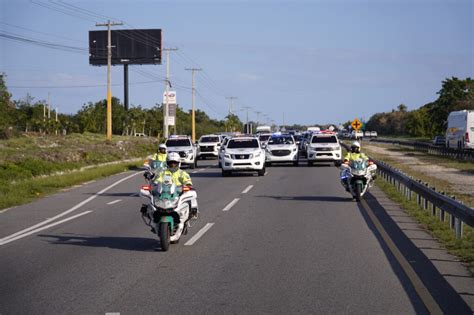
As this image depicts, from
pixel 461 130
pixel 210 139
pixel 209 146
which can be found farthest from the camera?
pixel 461 130

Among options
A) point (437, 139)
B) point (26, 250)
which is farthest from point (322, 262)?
point (437, 139)

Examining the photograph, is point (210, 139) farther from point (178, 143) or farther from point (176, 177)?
point (176, 177)

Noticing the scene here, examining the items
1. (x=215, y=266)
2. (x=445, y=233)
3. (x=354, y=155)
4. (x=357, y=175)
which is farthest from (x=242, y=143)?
(x=215, y=266)

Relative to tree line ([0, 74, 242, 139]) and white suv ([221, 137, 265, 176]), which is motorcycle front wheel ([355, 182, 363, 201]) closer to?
white suv ([221, 137, 265, 176])

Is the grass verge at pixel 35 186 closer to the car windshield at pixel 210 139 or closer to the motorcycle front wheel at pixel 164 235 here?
the motorcycle front wheel at pixel 164 235

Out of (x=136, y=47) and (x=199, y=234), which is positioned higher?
(x=136, y=47)

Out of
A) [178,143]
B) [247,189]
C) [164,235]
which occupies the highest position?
[178,143]

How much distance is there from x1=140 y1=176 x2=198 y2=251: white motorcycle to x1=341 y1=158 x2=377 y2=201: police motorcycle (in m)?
8.51

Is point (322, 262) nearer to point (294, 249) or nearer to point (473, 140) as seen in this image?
point (294, 249)

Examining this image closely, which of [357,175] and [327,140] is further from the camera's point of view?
[327,140]

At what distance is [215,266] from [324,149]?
1165 inches

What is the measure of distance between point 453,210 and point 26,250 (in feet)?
24.6

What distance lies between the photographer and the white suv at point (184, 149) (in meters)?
38.9

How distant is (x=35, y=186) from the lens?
26688 mm
